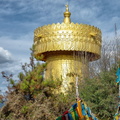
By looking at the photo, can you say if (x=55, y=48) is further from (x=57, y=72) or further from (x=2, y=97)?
(x=2, y=97)

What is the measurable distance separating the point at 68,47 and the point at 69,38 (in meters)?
0.60

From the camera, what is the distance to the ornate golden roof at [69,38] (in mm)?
16859

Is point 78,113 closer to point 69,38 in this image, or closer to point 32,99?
point 32,99

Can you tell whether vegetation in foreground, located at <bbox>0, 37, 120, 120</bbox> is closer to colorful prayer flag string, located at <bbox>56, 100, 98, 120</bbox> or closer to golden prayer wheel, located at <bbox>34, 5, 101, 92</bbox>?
colorful prayer flag string, located at <bbox>56, 100, 98, 120</bbox>

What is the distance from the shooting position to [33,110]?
921cm

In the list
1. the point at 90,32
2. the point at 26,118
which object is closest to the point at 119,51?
the point at 90,32

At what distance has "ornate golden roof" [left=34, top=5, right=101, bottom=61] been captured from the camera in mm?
16859

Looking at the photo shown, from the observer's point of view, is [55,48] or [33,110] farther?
[55,48]

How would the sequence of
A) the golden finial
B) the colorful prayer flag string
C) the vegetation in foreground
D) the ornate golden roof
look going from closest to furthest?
the colorful prayer flag string → the vegetation in foreground → the ornate golden roof → the golden finial

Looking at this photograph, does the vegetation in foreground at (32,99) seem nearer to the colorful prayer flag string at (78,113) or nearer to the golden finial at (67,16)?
the colorful prayer flag string at (78,113)

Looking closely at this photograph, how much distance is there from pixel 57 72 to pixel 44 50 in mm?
1666

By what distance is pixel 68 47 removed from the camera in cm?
1678

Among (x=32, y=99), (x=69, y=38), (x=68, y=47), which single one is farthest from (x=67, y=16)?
(x=32, y=99)

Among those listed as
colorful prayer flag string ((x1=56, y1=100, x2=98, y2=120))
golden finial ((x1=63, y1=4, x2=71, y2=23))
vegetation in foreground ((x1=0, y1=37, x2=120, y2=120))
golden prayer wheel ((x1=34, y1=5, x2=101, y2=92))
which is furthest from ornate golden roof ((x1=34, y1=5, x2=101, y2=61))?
colorful prayer flag string ((x1=56, y1=100, x2=98, y2=120))
